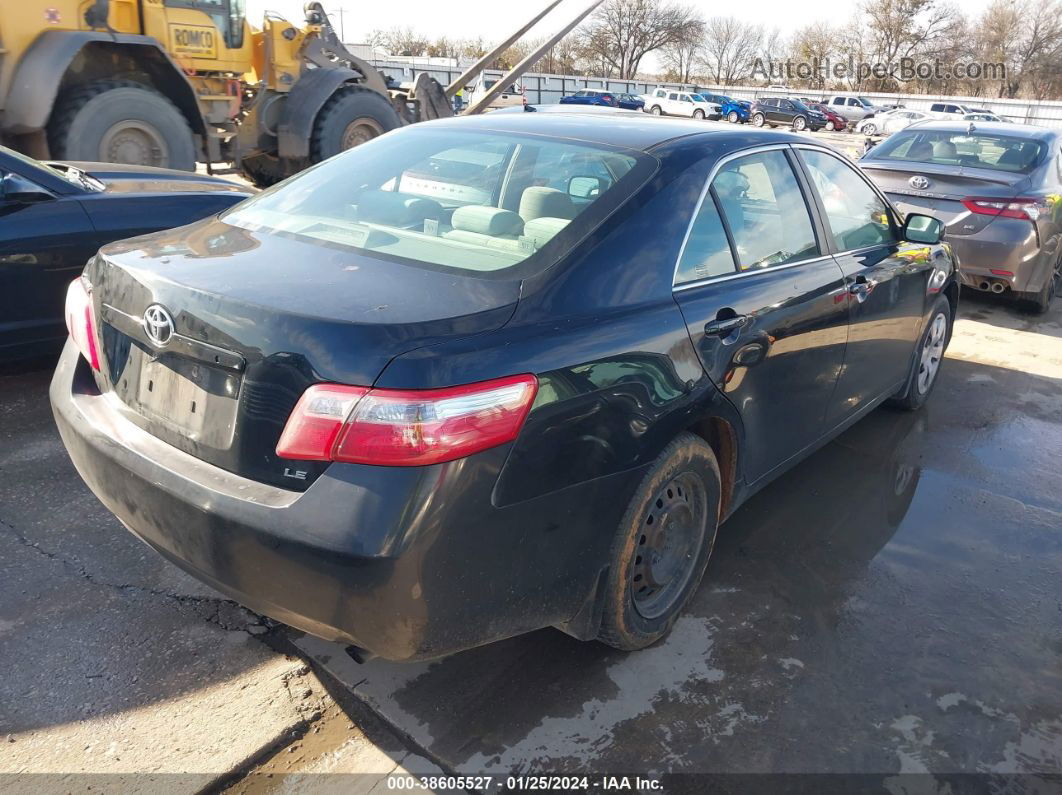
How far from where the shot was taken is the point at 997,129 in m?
7.86

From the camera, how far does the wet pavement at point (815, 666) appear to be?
7.93 feet

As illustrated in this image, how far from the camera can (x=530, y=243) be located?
2471mm

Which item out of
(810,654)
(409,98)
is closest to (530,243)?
(810,654)

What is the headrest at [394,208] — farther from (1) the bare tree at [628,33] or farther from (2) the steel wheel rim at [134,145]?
(1) the bare tree at [628,33]

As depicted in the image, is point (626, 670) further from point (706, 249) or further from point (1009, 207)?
point (1009, 207)

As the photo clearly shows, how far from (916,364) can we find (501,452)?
3604 mm

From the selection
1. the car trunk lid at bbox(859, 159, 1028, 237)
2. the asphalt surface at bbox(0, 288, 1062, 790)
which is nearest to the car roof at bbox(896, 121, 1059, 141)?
the car trunk lid at bbox(859, 159, 1028, 237)

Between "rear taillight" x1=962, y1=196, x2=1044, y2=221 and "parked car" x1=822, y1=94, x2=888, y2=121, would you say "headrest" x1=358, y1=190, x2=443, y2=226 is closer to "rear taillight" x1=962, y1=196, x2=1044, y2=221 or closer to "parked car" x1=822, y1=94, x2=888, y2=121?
"rear taillight" x1=962, y1=196, x2=1044, y2=221

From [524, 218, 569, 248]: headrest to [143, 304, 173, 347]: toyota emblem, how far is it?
1.01m

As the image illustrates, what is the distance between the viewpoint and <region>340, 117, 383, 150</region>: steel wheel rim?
10742 mm

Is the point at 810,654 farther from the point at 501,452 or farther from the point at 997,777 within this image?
the point at 501,452

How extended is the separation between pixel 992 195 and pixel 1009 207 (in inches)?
6.4

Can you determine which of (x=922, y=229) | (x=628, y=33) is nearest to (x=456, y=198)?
(x=922, y=229)

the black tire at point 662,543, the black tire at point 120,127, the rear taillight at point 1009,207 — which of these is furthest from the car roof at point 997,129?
the black tire at point 120,127
